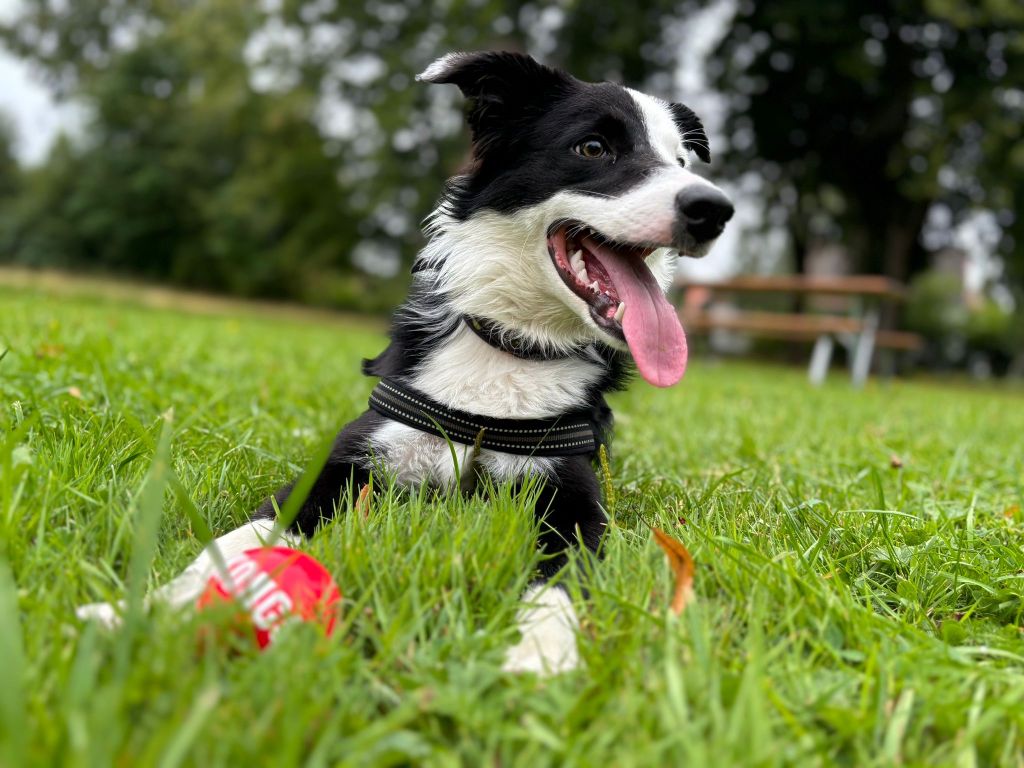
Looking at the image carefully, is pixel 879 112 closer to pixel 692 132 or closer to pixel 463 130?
pixel 463 130

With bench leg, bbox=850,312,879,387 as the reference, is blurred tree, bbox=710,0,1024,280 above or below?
above

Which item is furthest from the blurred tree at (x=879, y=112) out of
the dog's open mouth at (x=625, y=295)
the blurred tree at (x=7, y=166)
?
the blurred tree at (x=7, y=166)

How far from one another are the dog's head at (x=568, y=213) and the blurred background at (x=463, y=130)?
11.3 m

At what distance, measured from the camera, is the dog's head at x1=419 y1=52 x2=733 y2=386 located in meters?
2.29

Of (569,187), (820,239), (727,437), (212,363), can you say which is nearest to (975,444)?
(727,437)

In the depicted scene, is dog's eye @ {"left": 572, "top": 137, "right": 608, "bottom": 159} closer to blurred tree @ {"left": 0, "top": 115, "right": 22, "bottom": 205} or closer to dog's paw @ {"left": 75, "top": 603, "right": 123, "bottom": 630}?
dog's paw @ {"left": 75, "top": 603, "right": 123, "bottom": 630}

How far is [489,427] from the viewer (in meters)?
2.24

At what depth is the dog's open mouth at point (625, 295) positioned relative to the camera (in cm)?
229

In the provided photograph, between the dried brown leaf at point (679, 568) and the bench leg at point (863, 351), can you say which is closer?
the dried brown leaf at point (679, 568)

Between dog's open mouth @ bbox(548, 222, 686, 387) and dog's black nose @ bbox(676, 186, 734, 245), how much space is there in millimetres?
155

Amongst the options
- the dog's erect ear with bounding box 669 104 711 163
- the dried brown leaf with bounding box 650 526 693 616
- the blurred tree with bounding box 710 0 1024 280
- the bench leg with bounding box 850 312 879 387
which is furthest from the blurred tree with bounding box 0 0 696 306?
the dried brown leaf with bounding box 650 526 693 616

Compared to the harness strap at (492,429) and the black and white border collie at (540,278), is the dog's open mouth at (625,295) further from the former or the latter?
the harness strap at (492,429)

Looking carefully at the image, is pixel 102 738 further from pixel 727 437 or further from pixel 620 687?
pixel 727 437

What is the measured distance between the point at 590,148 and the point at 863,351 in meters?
9.51
